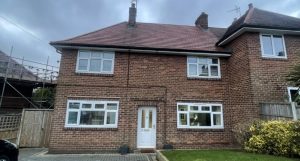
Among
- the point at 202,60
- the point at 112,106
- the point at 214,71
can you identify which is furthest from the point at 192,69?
the point at 112,106

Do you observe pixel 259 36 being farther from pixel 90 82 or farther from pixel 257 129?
pixel 90 82

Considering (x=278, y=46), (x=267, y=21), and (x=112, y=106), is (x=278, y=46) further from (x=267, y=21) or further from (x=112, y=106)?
(x=112, y=106)

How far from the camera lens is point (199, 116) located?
1046 centimetres

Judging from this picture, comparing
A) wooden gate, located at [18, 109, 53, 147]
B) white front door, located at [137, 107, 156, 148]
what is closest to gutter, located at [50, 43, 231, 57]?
white front door, located at [137, 107, 156, 148]

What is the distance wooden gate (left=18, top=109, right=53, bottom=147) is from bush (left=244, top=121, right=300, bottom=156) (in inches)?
398

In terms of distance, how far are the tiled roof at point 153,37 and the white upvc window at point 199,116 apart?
327cm

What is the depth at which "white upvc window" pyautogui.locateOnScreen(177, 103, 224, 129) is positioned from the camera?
10344 millimetres

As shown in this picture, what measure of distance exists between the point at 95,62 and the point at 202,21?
9615 mm

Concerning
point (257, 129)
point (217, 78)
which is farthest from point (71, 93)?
point (257, 129)

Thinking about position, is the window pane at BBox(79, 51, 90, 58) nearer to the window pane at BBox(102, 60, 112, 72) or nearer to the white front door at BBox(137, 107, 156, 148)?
the window pane at BBox(102, 60, 112, 72)

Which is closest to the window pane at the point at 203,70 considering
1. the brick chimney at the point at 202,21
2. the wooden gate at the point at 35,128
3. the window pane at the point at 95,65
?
the brick chimney at the point at 202,21

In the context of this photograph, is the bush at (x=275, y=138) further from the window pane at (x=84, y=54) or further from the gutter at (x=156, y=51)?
the window pane at (x=84, y=54)

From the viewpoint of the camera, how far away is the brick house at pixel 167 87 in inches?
377

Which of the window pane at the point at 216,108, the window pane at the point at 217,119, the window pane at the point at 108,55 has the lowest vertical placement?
the window pane at the point at 217,119
